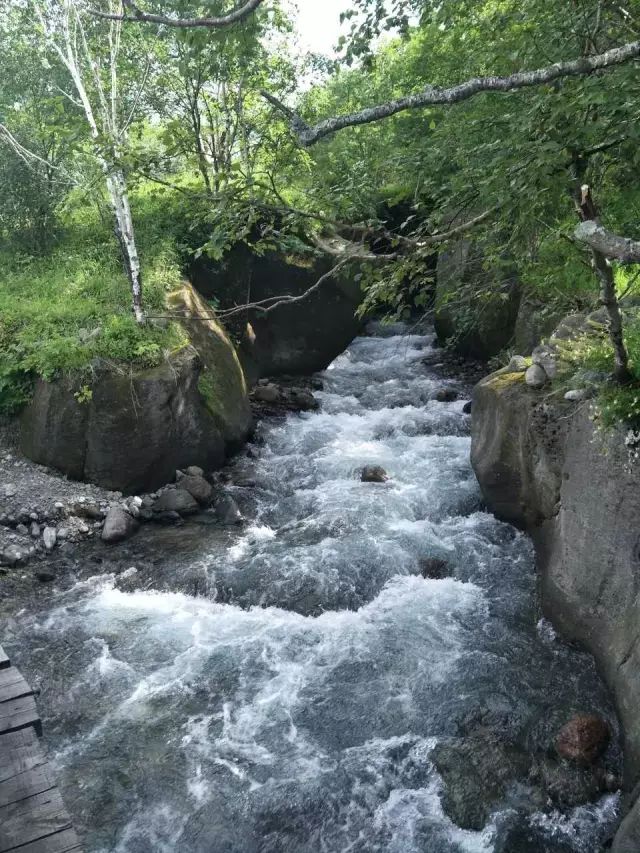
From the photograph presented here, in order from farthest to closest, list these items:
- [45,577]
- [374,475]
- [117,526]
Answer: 1. [374,475]
2. [117,526]
3. [45,577]

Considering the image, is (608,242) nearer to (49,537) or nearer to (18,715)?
(18,715)

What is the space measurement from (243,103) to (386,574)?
12343 mm

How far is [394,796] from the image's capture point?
18.7 ft

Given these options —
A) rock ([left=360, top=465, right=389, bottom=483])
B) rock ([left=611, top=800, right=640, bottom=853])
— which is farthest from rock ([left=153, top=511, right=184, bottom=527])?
rock ([left=611, top=800, right=640, bottom=853])

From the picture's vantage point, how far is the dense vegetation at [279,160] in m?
4.73

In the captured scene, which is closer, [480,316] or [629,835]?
[629,835]

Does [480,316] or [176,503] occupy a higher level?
[480,316]

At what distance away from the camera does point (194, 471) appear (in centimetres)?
1166

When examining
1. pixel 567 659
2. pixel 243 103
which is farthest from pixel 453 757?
pixel 243 103

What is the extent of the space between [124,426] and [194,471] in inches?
62.4

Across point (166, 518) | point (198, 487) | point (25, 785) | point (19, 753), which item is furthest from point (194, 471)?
point (25, 785)

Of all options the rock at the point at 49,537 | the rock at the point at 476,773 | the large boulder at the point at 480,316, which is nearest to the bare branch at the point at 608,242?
the rock at the point at 476,773

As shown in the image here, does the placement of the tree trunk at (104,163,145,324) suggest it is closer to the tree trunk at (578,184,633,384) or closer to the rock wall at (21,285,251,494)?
the rock wall at (21,285,251,494)

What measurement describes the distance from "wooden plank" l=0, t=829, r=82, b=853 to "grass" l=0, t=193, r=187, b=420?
28.3 ft
